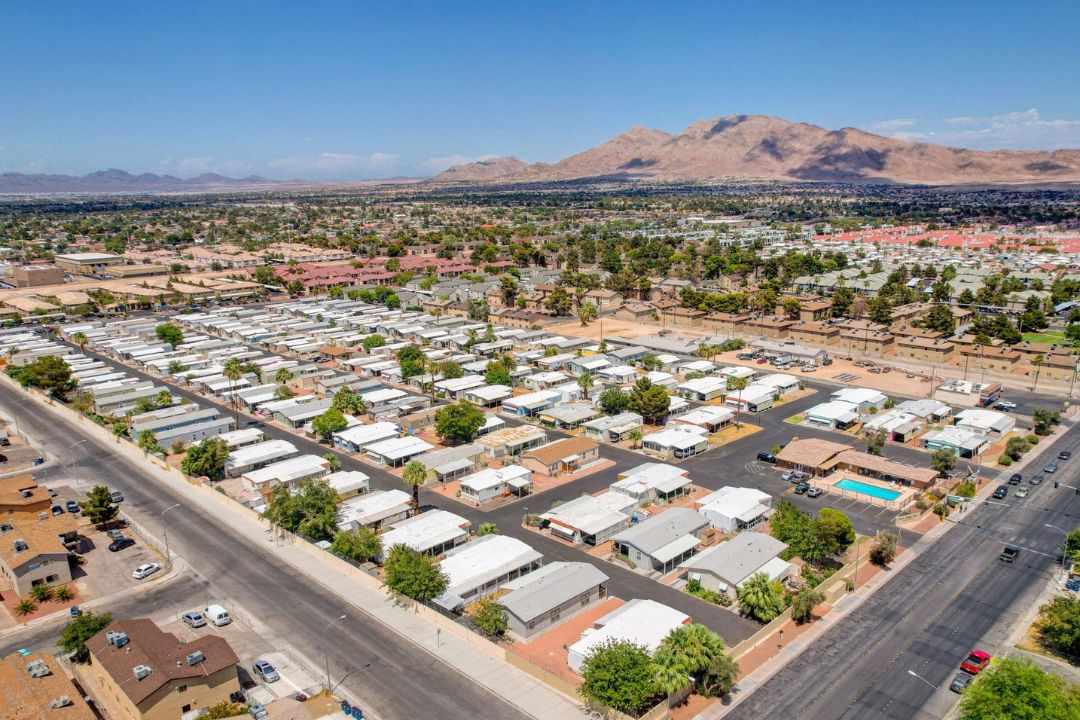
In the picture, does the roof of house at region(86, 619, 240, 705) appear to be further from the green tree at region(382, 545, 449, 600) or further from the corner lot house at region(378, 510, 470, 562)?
the corner lot house at region(378, 510, 470, 562)

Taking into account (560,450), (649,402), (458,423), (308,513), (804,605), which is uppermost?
(649,402)

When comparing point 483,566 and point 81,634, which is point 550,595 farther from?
point 81,634

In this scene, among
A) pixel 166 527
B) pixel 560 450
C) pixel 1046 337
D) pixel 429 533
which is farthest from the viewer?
pixel 1046 337

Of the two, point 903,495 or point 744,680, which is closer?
point 744,680

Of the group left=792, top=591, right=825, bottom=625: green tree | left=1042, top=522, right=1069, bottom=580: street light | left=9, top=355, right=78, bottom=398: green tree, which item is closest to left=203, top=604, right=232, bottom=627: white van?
left=792, top=591, right=825, bottom=625: green tree

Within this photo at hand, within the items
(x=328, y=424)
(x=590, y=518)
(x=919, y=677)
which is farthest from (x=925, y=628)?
(x=328, y=424)

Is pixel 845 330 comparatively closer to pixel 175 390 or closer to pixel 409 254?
pixel 175 390

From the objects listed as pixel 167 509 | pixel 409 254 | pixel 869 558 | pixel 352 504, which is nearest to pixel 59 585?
pixel 167 509
